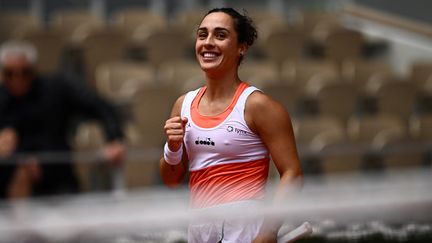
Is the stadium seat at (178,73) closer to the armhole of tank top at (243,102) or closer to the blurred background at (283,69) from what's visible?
the blurred background at (283,69)

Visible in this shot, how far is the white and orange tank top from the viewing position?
2.79m

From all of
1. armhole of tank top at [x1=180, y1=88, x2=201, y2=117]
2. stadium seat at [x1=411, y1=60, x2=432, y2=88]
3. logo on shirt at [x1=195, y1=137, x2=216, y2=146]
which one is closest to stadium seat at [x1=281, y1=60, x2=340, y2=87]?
stadium seat at [x1=411, y1=60, x2=432, y2=88]

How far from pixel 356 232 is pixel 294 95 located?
5.24 metres

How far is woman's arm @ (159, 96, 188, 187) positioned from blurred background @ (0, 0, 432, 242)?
2.53 metres

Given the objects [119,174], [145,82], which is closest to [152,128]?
[145,82]

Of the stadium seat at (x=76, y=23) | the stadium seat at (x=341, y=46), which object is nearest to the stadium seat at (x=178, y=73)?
the stadium seat at (x=76, y=23)

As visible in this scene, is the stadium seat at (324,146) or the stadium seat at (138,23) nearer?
the stadium seat at (324,146)

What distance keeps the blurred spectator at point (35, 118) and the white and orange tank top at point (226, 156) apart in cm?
Result: 206

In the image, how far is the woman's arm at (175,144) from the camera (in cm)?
274

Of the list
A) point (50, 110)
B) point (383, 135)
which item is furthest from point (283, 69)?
point (50, 110)

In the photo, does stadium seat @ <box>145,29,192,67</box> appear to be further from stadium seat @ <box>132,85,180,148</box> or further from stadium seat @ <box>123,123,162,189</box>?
stadium seat @ <box>123,123,162,189</box>

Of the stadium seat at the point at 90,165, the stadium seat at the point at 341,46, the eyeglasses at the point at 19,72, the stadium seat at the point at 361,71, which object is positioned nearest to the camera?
the eyeglasses at the point at 19,72

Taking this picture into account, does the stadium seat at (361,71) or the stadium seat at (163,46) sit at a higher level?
the stadium seat at (163,46)

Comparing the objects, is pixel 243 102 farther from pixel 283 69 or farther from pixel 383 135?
pixel 283 69
